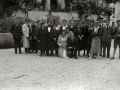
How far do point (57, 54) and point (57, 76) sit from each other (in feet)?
19.1

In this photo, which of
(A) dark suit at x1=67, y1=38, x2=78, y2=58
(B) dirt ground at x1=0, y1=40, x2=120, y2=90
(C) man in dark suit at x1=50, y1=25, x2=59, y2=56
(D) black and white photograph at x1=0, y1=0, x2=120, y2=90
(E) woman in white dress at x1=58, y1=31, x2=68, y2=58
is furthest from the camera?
(C) man in dark suit at x1=50, y1=25, x2=59, y2=56

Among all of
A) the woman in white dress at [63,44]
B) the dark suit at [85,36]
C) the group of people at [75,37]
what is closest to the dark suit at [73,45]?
the group of people at [75,37]

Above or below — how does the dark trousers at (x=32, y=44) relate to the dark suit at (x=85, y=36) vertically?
below

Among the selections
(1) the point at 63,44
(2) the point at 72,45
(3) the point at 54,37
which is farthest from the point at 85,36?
(3) the point at 54,37

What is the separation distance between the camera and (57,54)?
15.0m

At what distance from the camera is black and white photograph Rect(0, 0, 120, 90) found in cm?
833

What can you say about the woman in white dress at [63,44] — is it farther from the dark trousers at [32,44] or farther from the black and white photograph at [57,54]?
the dark trousers at [32,44]

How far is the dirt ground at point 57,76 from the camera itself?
771cm

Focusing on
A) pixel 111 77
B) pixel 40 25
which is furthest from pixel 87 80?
pixel 40 25

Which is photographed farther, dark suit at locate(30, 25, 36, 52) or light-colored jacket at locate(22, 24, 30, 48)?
dark suit at locate(30, 25, 36, 52)

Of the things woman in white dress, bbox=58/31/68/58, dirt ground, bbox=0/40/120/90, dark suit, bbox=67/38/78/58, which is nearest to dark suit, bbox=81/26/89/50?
dark suit, bbox=67/38/78/58

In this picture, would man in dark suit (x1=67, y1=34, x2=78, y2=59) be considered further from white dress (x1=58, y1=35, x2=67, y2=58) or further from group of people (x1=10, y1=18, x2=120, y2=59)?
white dress (x1=58, y1=35, x2=67, y2=58)

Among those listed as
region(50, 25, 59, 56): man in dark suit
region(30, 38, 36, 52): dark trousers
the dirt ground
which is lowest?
the dirt ground

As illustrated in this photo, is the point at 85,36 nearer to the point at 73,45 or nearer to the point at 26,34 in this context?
the point at 73,45
